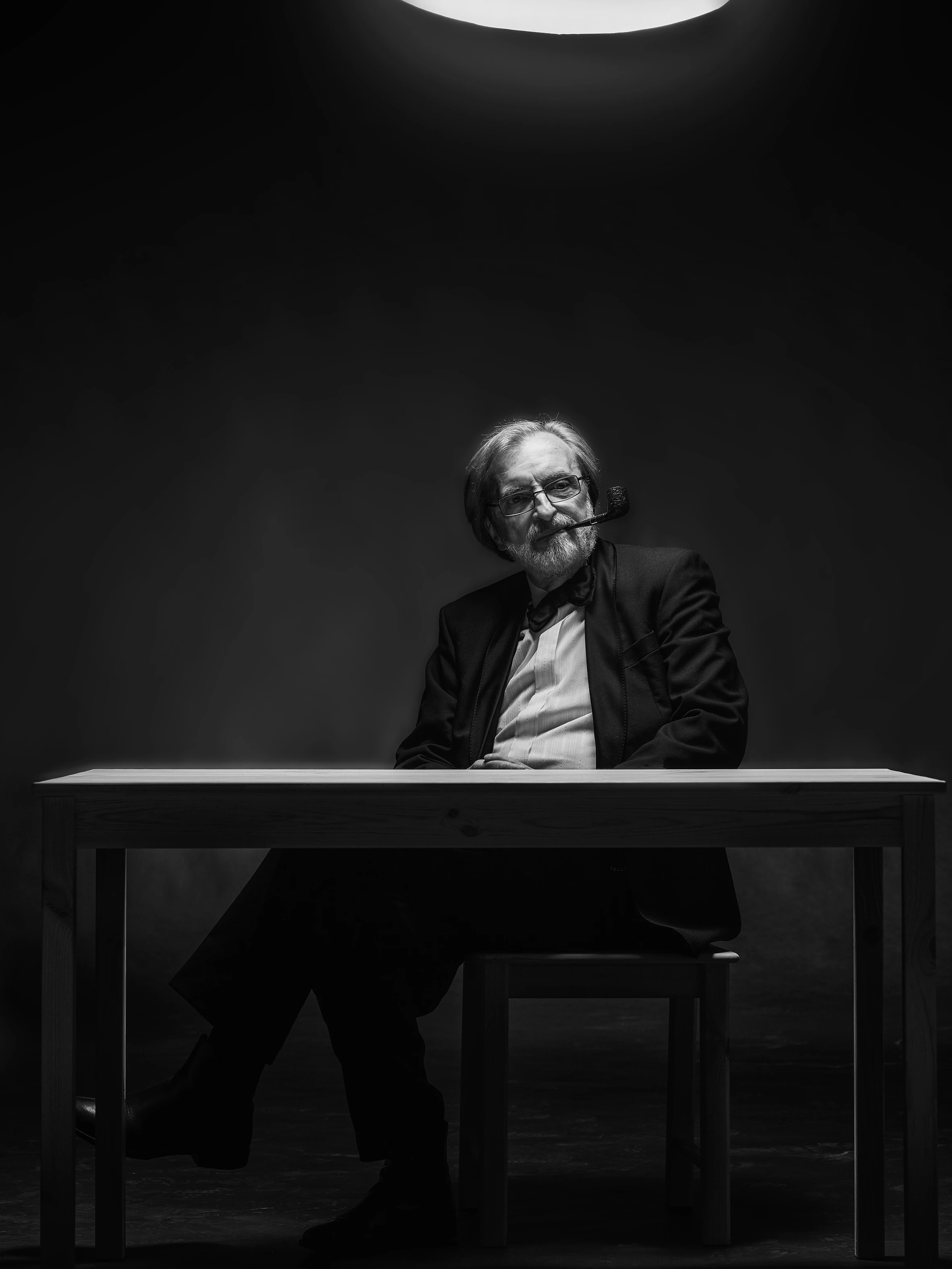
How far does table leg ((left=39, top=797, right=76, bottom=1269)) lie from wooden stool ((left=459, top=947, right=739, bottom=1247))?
0.62 meters

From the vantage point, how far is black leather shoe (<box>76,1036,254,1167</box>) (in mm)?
2555

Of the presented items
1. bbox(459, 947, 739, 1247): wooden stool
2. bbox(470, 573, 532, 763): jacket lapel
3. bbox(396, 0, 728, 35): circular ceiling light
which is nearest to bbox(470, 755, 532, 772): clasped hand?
bbox(470, 573, 532, 763): jacket lapel

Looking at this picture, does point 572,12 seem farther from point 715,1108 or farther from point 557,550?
point 715,1108

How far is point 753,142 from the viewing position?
5.04 m

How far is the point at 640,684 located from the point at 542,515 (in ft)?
1.34

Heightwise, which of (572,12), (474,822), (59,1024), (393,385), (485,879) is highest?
(572,12)

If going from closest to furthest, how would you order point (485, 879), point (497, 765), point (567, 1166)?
point (485, 879)
point (497, 765)
point (567, 1166)

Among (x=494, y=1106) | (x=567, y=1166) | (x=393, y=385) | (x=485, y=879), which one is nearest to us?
(x=494, y=1106)

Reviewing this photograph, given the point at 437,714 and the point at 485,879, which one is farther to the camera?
the point at 437,714

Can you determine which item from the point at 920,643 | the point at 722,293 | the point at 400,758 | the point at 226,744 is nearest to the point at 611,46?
the point at 722,293

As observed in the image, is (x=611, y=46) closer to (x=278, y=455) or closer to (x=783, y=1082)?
(x=278, y=455)

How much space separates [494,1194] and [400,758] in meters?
0.93

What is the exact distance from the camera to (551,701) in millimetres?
3100

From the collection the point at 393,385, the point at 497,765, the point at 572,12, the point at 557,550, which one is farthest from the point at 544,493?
the point at 393,385
